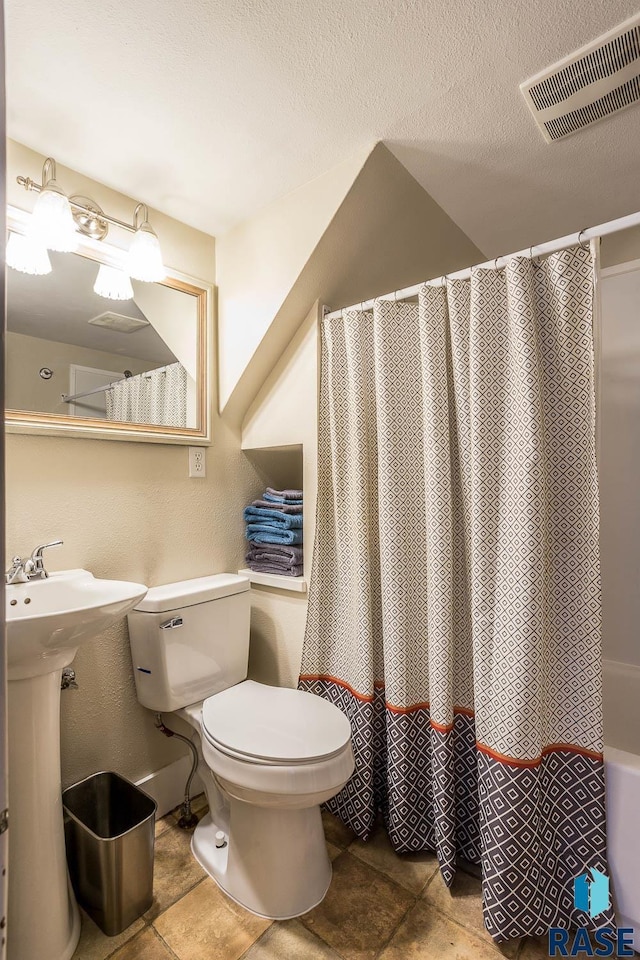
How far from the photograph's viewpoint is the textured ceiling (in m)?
1.07

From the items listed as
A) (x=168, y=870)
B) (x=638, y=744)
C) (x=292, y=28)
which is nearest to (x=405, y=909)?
(x=168, y=870)

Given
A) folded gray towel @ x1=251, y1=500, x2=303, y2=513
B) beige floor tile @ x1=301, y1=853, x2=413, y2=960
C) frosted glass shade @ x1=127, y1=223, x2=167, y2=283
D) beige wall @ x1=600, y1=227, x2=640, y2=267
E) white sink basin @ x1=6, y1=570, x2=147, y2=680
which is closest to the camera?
white sink basin @ x1=6, y1=570, x2=147, y2=680

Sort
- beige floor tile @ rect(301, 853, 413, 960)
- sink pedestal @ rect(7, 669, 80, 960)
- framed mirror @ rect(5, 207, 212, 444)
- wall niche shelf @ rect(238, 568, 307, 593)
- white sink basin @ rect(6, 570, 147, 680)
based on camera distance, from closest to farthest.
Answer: white sink basin @ rect(6, 570, 147, 680) < sink pedestal @ rect(7, 669, 80, 960) < beige floor tile @ rect(301, 853, 413, 960) < framed mirror @ rect(5, 207, 212, 444) < wall niche shelf @ rect(238, 568, 307, 593)

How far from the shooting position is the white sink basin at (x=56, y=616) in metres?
0.99

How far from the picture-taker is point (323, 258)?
164 cm

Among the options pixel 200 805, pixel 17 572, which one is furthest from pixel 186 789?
pixel 17 572

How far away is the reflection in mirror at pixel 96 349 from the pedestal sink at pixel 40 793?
71 cm

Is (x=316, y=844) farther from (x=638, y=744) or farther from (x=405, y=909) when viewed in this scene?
(x=638, y=744)

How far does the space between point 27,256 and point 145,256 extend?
335mm

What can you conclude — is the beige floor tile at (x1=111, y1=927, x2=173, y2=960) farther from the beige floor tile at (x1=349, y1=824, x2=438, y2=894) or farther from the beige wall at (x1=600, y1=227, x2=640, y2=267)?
the beige wall at (x1=600, y1=227, x2=640, y2=267)

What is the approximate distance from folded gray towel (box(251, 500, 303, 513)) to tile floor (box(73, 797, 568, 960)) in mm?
1153

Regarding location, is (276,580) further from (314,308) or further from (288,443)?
(314,308)

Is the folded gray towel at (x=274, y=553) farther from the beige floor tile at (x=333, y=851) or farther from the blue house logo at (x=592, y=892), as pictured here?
the blue house logo at (x=592, y=892)

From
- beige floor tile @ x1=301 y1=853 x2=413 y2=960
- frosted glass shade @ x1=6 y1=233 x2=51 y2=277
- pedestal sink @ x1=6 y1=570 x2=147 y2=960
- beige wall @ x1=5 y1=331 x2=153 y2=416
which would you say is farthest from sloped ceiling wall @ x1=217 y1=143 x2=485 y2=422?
beige floor tile @ x1=301 y1=853 x2=413 y2=960
